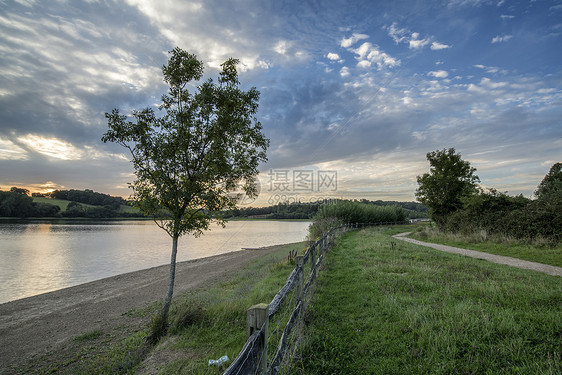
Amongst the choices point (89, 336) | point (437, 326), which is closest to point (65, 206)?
point (89, 336)

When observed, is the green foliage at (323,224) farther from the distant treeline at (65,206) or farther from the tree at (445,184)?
the distant treeline at (65,206)

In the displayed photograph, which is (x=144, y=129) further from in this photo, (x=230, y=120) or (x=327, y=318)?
(x=327, y=318)

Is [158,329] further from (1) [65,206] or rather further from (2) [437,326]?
(1) [65,206]

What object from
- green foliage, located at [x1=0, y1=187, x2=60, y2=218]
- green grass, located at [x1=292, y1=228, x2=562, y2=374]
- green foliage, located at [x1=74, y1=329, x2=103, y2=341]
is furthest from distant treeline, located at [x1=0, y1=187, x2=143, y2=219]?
green grass, located at [x1=292, y1=228, x2=562, y2=374]

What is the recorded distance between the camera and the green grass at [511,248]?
10984 mm

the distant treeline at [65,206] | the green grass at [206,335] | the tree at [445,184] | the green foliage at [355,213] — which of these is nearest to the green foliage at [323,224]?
the green foliage at [355,213]

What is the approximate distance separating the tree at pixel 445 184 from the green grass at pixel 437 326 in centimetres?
2119

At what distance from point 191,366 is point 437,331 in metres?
4.36

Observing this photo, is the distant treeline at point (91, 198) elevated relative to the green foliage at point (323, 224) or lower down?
elevated

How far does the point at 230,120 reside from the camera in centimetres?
719

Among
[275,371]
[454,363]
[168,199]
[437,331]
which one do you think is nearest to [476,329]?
[437,331]

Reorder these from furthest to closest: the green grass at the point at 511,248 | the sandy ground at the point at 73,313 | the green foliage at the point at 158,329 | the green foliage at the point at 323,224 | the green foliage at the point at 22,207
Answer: the green foliage at the point at 22,207 < the green foliage at the point at 323,224 < the green grass at the point at 511,248 < the sandy ground at the point at 73,313 < the green foliage at the point at 158,329

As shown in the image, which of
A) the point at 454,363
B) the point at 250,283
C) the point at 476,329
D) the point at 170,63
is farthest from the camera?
the point at 250,283

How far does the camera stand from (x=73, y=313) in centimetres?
1022
